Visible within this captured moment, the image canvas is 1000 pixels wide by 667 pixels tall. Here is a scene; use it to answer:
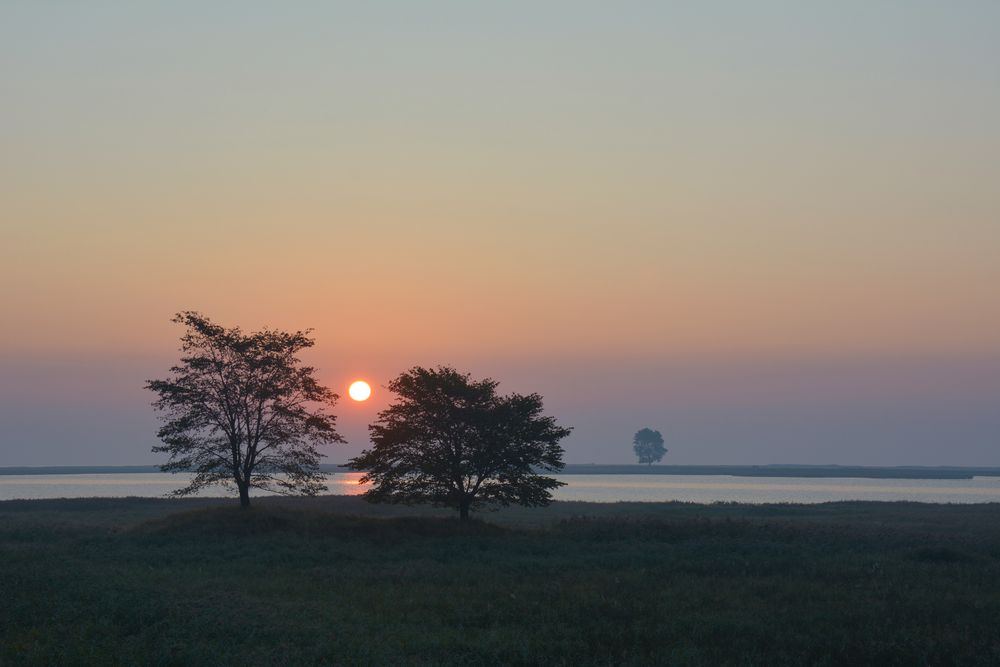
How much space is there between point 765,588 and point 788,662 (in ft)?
33.4

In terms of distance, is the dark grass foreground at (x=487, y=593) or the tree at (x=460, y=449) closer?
the dark grass foreground at (x=487, y=593)

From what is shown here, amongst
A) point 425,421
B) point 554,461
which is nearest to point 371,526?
point 425,421

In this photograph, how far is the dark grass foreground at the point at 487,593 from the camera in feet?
73.0

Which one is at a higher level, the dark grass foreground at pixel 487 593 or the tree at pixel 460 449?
the tree at pixel 460 449

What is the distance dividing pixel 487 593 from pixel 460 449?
73.2 ft

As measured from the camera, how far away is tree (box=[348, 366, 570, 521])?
2036 inches

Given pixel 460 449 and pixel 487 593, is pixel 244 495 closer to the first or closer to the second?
pixel 460 449

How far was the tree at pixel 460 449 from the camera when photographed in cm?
5172

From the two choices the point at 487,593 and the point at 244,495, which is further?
the point at 244,495

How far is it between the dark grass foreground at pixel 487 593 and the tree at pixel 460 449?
2617 millimetres

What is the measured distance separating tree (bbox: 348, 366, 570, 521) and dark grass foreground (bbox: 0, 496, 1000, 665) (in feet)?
8.59

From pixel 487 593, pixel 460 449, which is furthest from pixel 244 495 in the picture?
pixel 487 593

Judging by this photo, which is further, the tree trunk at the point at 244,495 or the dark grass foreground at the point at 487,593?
the tree trunk at the point at 244,495

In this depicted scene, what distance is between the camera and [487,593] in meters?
30.2
